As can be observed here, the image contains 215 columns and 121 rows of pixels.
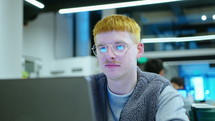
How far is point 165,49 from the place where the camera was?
9.87 m

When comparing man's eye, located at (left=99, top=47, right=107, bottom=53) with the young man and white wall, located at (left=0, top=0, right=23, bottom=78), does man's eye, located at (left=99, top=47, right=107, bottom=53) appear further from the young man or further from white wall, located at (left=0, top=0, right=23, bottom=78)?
white wall, located at (left=0, top=0, right=23, bottom=78)

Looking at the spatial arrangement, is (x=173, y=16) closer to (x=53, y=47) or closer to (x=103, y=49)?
(x=53, y=47)

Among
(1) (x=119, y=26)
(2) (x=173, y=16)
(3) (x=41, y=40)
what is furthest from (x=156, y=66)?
(2) (x=173, y=16)

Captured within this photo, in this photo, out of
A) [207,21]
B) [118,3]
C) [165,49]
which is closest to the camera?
[118,3]

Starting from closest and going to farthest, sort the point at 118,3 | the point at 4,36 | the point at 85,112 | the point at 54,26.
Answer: the point at 85,112 < the point at 4,36 < the point at 118,3 < the point at 54,26

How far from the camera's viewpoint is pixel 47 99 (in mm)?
738

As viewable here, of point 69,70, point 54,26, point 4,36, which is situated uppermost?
point 54,26

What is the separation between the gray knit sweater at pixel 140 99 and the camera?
3.94 feet

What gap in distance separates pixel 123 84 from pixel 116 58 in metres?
0.15

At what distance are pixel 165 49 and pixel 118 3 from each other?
14.7 feet

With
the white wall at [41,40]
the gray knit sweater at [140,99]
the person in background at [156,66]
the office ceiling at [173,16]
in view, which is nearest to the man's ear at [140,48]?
the gray knit sweater at [140,99]

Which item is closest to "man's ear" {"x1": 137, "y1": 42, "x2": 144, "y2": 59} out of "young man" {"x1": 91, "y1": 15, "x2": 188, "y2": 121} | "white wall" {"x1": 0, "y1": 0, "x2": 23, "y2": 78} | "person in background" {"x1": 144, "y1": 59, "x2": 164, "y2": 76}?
"young man" {"x1": 91, "y1": 15, "x2": 188, "y2": 121}

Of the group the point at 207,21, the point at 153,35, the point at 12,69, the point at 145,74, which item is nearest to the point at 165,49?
the point at 153,35

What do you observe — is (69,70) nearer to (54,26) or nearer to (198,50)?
(54,26)
